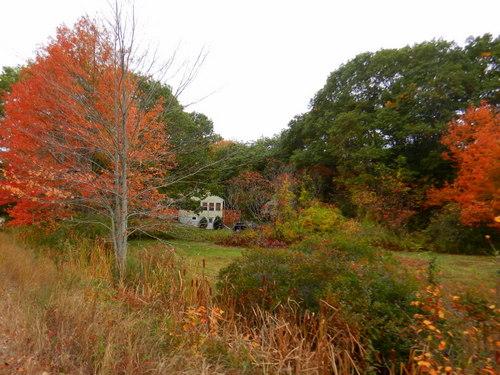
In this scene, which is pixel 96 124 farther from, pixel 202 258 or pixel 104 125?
pixel 202 258

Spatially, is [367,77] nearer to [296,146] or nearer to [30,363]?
[296,146]

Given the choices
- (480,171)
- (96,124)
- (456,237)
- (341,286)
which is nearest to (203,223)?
(456,237)

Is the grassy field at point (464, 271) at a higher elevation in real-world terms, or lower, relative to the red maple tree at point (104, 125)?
lower

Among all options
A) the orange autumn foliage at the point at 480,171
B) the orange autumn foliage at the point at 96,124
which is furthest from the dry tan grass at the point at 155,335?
the orange autumn foliage at the point at 480,171

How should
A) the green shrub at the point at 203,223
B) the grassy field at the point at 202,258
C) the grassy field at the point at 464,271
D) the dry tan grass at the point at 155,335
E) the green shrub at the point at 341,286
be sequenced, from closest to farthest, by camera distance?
the dry tan grass at the point at 155,335 < the green shrub at the point at 341,286 < the grassy field at the point at 202,258 < the grassy field at the point at 464,271 < the green shrub at the point at 203,223

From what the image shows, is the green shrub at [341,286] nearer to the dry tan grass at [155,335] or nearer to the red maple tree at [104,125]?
the dry tan grass at [155,335]

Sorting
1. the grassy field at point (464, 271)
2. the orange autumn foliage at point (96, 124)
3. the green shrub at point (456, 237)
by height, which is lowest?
the grassy field at point (464, 271)

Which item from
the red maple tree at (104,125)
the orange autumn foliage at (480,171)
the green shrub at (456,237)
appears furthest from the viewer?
the green shrub at (456,237)

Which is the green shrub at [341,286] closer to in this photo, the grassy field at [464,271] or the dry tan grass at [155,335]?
the dry tan grass at [155,335]

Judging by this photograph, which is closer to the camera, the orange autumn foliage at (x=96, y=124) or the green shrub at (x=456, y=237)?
the orange autumn foliage at (x=96, y=124)

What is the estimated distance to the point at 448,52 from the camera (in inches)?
687

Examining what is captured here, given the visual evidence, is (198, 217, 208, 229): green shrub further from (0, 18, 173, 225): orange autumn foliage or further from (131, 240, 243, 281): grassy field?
(0, 18, 173, 225): orange autumn foliage

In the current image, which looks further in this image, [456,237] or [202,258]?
[456,237]

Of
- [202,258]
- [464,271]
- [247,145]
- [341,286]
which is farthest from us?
[202,258]
